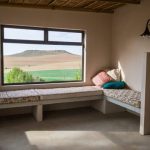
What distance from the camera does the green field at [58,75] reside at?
4.98 metres

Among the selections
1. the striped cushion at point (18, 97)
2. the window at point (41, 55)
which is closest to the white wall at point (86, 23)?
the window at point (41, 55)

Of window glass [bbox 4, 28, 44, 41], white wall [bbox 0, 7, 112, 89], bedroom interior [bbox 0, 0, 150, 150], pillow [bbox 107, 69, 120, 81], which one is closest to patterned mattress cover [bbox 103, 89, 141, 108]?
bedroom interior [bbox 0, 0, 150, 150]

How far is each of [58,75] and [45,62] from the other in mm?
464

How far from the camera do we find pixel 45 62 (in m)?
5.01

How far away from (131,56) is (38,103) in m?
2.37

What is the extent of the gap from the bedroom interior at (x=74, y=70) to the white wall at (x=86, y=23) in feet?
0.07

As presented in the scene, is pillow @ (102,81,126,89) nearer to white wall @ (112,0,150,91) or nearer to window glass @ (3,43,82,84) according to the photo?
white wall @ (112,0,150,91)

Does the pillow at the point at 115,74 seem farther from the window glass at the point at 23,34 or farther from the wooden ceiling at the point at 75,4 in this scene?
the window glass at the point at 23,34

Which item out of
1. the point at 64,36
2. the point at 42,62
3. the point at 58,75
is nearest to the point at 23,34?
the point at 42,62

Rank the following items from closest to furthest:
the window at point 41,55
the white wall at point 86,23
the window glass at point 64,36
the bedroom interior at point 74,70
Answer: the bedroom interior at point 74,70 → the white wall at point 86,23 → the window at point 41,55 → the window glass at point 64,36

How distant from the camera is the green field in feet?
16.3

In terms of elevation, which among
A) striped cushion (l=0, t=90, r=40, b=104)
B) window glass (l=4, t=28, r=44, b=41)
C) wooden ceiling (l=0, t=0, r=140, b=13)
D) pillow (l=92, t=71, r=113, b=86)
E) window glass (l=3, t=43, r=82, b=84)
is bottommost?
striped cushion (l=0, t=90, r=40, b=104)

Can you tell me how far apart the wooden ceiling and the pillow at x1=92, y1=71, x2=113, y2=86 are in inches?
63.5

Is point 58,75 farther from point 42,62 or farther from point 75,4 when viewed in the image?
point 75,4
